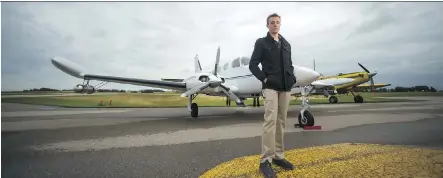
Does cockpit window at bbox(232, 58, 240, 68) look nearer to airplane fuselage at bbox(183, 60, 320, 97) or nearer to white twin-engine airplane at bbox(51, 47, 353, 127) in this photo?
white twin-engine airplane at bbox(51, 47, 353, 127)

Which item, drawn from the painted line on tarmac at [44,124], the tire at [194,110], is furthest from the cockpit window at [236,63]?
the painted line on tarmac at [44,124]

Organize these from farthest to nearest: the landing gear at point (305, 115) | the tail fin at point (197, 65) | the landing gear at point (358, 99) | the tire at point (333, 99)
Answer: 1. the tire at point (333, 99)
2. the landing gear at point (358, 99)
3. the tail fin at point (197, 65)
4. the landing gear at point (305, 115)

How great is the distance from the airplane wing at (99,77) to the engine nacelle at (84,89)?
1.71ft

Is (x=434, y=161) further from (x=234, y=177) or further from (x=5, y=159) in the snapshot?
(x=5, y=159)

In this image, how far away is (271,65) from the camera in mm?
3479

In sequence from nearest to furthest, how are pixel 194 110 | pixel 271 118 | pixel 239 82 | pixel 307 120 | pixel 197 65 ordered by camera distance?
pixel 271 118, pixel 307 120, pixel 239 82, pixel 194 110, pixel 197 65

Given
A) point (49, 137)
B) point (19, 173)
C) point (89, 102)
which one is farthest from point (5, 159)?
point (89, 102)

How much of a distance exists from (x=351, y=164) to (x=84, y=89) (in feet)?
34.3

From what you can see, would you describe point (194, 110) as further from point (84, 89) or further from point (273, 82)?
point (273, 82)

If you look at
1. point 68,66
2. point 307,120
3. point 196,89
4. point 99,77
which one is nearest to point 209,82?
point 196,89

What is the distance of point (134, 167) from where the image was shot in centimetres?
375

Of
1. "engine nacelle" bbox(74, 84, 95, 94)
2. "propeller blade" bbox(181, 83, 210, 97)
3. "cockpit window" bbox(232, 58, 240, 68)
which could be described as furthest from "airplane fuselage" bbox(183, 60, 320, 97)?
"engine nacelle" bbox(74, 84, 95, 94)

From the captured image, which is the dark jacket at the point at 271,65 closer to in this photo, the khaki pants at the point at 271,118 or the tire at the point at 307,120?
the khaki pants at the point at 271,118

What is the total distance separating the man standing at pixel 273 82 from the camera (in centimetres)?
338
